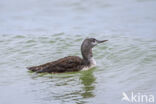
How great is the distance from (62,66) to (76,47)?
210 centimetres

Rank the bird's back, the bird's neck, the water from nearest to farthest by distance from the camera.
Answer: the water < the bird's back < the bird's neck

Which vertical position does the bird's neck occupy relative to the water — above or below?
above

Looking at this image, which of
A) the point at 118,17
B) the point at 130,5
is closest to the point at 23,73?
the point at 118,17

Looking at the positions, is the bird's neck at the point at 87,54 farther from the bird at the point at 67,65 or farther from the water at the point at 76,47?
the water at the point at 76,47

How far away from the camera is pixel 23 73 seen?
39.9 ft

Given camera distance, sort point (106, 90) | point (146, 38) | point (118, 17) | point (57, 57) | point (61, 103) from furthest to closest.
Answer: point (118, 17), point (146, 38), point (57, 57), point (106, 90), point (61, 103)

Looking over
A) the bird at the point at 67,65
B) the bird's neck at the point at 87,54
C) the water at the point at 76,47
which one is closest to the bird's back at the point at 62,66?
the bird at the point at 67,65

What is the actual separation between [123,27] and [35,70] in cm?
481

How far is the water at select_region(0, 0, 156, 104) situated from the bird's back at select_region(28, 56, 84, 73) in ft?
0.48

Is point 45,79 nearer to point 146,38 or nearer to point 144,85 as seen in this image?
point 144,85

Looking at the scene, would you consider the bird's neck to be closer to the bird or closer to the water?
the bird

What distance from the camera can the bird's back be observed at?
475 inches

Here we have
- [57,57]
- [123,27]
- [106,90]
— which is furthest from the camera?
[123,27]

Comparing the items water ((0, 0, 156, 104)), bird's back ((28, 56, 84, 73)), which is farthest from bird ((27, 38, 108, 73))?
water ((0, 0, 156, 104))
